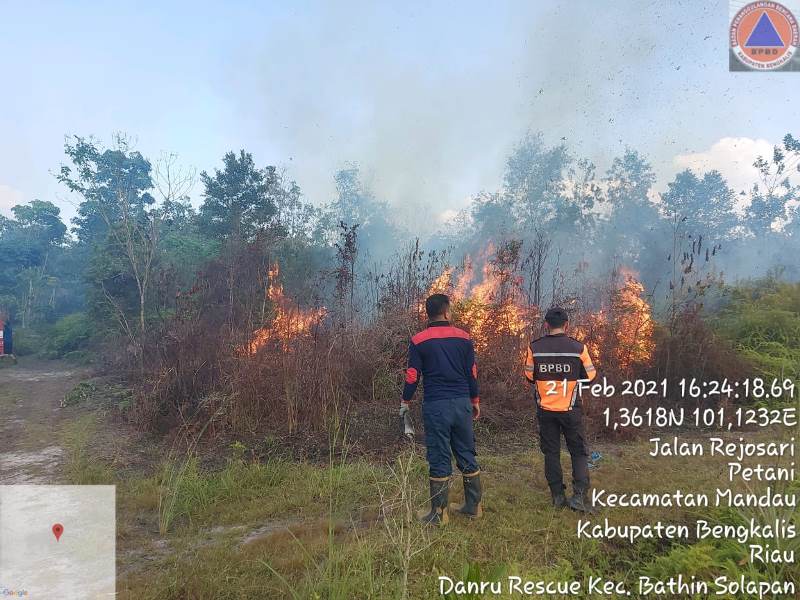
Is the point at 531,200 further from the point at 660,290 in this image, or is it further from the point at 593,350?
the point at 593,350

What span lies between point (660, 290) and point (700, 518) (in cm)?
2316

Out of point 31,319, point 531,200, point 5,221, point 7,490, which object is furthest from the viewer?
point 5,221

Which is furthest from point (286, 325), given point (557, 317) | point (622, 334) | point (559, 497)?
point (622, 334)

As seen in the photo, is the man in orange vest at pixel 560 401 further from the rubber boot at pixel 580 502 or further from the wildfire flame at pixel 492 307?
the wildfire flame at pixel 492 307

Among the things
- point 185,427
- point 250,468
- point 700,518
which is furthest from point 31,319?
point 700,518

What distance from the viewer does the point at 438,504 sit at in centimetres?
410

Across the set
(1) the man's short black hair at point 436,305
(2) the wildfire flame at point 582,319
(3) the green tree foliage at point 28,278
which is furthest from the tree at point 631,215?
(3) the green tree foliage at point 28,278

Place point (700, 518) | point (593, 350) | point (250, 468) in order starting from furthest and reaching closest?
1. point (593, 350)
2. point (250, 468)
3. point (700, 518)

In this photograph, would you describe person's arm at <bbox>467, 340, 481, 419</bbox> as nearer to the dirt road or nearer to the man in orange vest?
the man in orange vest

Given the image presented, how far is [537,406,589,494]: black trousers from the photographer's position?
4.34 m

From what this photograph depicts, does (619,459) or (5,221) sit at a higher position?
(5,221)

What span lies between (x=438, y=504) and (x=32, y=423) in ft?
26.6

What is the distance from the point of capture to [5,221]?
38719mm

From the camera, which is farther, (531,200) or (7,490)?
(531,200)
